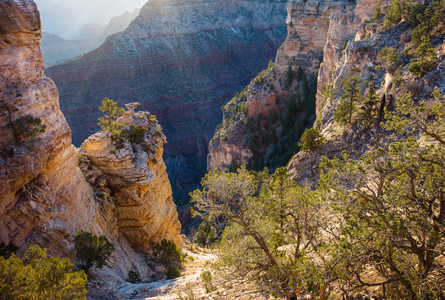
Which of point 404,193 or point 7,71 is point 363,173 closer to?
point 404,193

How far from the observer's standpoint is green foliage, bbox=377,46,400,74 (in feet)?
81.6

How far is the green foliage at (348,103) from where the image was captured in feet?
84.9

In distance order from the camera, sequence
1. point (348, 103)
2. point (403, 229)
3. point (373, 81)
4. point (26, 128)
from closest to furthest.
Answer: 1. point (403, 229)
2. point (26, 128)
3. point (348, 103)
4. point (373, 81)

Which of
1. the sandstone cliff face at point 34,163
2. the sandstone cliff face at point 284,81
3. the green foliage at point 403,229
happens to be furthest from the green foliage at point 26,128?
the sandstone cliff face at point 284,81

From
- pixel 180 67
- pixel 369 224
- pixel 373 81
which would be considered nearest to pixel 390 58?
pixel 373 81

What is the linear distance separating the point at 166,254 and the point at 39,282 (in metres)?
17.3

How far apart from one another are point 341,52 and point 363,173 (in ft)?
124

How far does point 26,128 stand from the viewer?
1511 centimetres

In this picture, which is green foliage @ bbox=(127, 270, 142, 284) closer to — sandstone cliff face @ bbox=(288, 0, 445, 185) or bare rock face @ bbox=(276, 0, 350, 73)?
sandstone cliff face @ bbox=(288, 0, 445, 185)

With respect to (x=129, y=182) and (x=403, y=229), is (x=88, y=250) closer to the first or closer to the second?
(x=129, y=182)

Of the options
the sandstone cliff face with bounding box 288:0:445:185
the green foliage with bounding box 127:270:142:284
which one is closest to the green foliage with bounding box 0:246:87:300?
the green foliage with bounding box 127:270:142:284

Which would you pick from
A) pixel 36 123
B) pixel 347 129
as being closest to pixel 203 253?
pixel 347 129

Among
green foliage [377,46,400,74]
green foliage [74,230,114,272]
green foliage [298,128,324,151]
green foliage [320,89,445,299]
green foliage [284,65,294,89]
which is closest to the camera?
green foliage [320,89,445,299]

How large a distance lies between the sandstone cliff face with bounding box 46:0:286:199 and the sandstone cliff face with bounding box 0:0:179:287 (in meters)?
70.0
